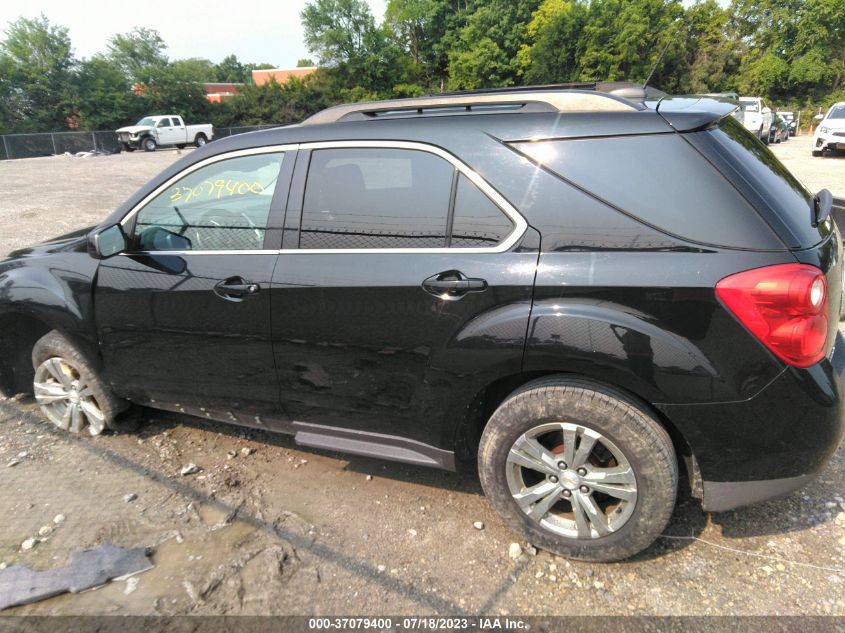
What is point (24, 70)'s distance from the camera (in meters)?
39.3

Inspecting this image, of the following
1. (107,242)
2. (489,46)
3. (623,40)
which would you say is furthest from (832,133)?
Result: (489,46)

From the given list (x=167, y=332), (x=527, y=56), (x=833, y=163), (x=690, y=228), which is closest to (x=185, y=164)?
(x=167, y=332)

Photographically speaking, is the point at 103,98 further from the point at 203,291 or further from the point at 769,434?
the point at 769,434

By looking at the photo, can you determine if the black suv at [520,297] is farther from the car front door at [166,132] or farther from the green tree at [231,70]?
the green tree at [231,70]

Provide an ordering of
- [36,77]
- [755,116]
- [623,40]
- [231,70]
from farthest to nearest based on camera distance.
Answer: [231,70], [623,40], [36,77], [755,116]

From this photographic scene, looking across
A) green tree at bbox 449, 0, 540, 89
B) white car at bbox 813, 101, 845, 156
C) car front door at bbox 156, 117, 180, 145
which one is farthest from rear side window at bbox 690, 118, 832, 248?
green tree at bbox 449, 0, 540, 89

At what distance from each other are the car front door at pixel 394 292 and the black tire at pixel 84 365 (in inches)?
54.4

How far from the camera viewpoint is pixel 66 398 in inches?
142

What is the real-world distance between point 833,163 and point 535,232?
1974 cm

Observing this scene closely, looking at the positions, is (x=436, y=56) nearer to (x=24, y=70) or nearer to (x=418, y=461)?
(x=24, y=70)

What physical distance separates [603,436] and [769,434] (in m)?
0.58

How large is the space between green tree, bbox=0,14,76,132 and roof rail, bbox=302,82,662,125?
4546cm

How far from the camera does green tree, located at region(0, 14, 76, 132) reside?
38438 millimetres

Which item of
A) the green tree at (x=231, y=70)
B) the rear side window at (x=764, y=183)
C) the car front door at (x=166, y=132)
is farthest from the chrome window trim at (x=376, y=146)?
the green tree at (x=231, y=70)
